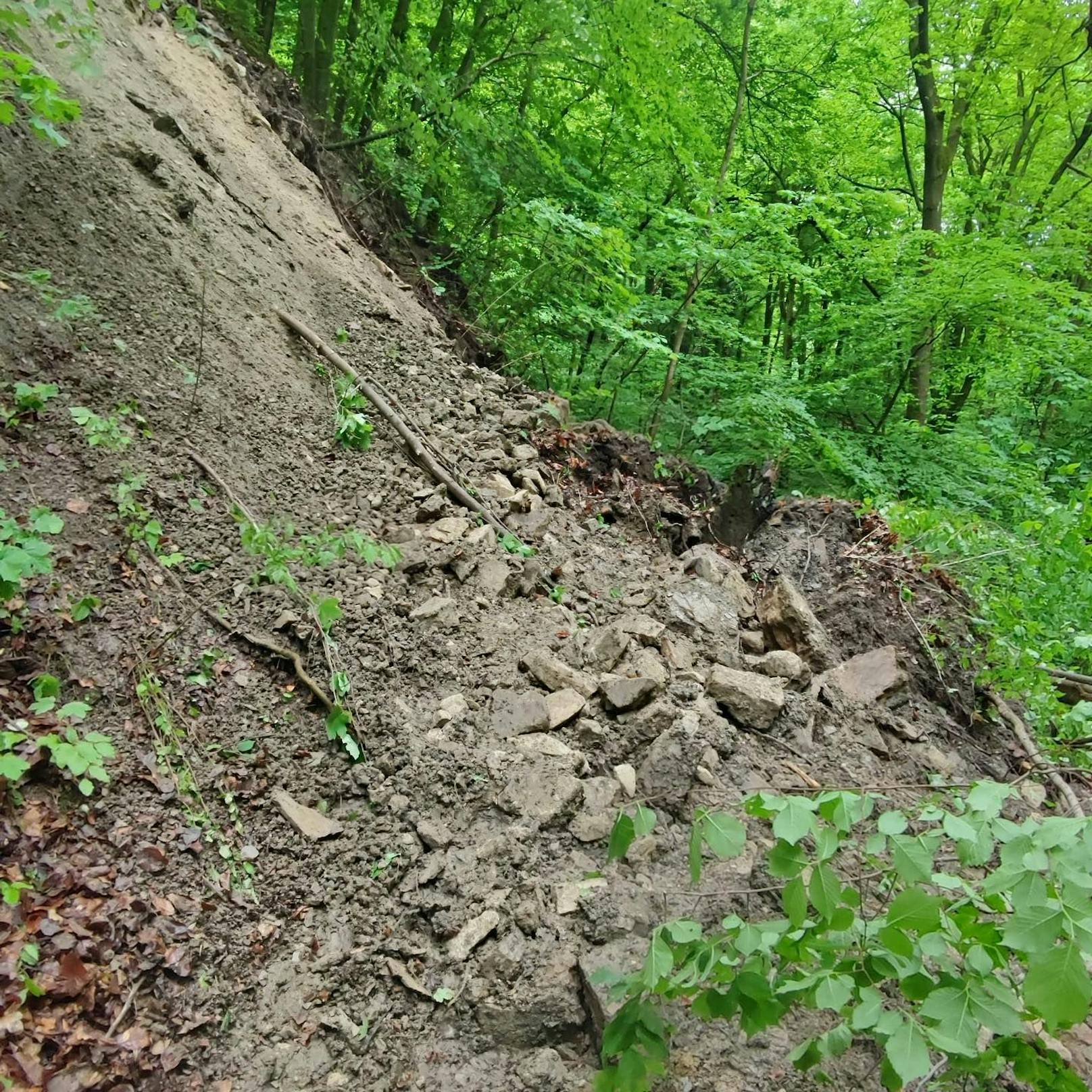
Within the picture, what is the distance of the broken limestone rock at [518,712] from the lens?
114 inches

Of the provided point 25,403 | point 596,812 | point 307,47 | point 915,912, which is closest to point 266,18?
point 307,47

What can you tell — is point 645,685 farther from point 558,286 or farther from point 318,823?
point 558,286

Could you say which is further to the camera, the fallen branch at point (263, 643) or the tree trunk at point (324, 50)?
the tree trunk at point (324, 50)

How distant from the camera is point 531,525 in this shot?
4.28 meters

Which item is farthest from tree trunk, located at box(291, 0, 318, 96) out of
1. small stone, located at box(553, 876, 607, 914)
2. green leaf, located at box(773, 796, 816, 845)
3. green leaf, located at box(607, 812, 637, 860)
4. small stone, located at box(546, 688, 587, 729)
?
green leaf, located at box(773, 796, 816, 845)

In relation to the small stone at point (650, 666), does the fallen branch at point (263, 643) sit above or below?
below

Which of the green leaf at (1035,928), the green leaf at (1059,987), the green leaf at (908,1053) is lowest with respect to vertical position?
the green leaf at (908,1053)

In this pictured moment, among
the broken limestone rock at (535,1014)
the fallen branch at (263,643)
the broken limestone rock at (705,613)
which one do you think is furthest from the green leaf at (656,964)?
the broken limestone rock at (705,613)

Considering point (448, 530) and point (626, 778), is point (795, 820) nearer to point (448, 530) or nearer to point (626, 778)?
point (626, 778)

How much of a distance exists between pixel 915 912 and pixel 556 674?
2.06m

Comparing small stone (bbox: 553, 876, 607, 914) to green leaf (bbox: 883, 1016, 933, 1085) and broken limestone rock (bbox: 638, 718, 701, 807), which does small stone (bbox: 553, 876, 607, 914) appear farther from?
green leaf (bbox: 883, 1016, 933, 1085)

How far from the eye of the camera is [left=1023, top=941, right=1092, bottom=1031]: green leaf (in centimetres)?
90

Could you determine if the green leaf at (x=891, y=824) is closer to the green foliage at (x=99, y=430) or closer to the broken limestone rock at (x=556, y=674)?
the broken limestone rock at (x=556, y=674)

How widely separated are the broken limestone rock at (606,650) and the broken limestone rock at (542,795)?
2.34ft
